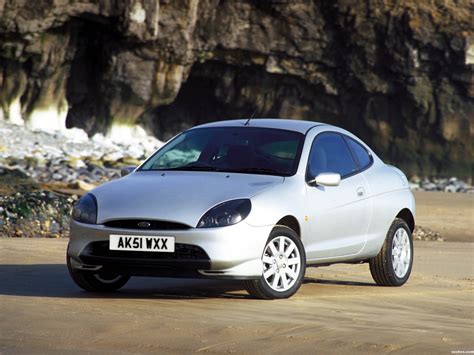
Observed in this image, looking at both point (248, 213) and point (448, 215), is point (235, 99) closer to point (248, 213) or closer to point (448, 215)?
point (448, 215)

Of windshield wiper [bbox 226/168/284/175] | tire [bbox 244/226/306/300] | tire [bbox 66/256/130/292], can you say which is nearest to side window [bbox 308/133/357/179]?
windshield wiper [bbox 226/168/284/175]

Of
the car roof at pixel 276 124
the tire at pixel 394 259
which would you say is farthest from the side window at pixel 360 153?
the tire at pixel 394 259

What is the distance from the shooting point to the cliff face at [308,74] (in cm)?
5084

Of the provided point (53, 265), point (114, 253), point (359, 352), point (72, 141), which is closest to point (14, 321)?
point (114, 253)

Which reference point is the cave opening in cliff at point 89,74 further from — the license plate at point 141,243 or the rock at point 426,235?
the license plate at point 141,243

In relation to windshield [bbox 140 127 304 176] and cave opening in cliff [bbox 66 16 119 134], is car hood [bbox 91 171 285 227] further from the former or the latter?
cave opening in cliff [bbox 66 16 119 134]

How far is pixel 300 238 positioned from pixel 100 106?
140ft

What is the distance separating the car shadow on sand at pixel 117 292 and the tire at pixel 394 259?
358 millimetres

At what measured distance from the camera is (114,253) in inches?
338

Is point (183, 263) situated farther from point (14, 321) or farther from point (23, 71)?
point (23, 71)

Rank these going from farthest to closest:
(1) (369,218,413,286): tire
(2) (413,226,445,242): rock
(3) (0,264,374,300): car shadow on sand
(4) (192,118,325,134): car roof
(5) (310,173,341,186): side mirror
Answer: (2) (413,226,445,242): rock < (1) (369,218,413,286): tire < (4) (192,118,325,134): car roof < (5) (310,173,341,186): side mirror < (3) (0,264,374,300): car shadow on sand

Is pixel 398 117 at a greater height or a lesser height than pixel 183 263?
greater

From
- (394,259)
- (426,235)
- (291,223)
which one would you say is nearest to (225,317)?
(291,223)

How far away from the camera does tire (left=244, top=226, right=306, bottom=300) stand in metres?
8.67
